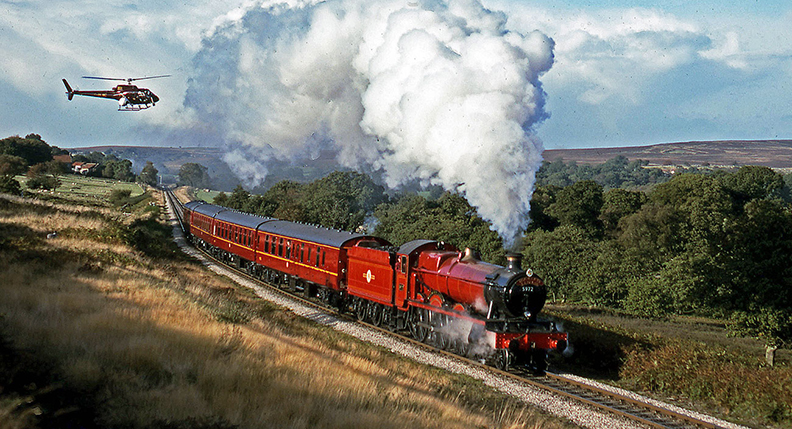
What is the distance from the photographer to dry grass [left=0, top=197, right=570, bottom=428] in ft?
27.2

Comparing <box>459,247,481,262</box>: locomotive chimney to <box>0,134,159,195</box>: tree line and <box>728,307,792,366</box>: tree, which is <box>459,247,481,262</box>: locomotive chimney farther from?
<box>0,134,159,195</box>: tree line

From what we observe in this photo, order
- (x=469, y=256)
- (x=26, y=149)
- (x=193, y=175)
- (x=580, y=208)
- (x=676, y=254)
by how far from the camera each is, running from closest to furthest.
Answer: (x=469, y=256) < (x=676, y=254) < (x=580, y=208) < (x=26, y=149) < (x=193, y=175)

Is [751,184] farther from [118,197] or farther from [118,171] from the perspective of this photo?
[118,171]

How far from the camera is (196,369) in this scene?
10.2m

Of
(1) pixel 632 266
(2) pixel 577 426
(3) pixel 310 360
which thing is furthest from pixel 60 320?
(1) pixel 632 266

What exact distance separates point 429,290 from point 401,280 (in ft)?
4.97

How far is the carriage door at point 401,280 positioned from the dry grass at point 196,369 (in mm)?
2762

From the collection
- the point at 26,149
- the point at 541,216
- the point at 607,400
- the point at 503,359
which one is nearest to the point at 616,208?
the point at 541,216

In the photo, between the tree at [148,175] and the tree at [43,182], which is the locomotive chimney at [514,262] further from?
the tree at [148,175]

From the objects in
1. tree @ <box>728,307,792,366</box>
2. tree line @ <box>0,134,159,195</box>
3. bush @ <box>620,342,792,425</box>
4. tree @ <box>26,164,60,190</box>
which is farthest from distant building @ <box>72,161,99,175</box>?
bush @ <box>620,342,792,425</box>

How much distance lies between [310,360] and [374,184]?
90471mm

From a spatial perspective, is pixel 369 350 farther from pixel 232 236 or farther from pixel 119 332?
pixel 232 236

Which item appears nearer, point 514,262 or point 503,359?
point 503,359

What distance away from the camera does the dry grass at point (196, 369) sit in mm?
8281
